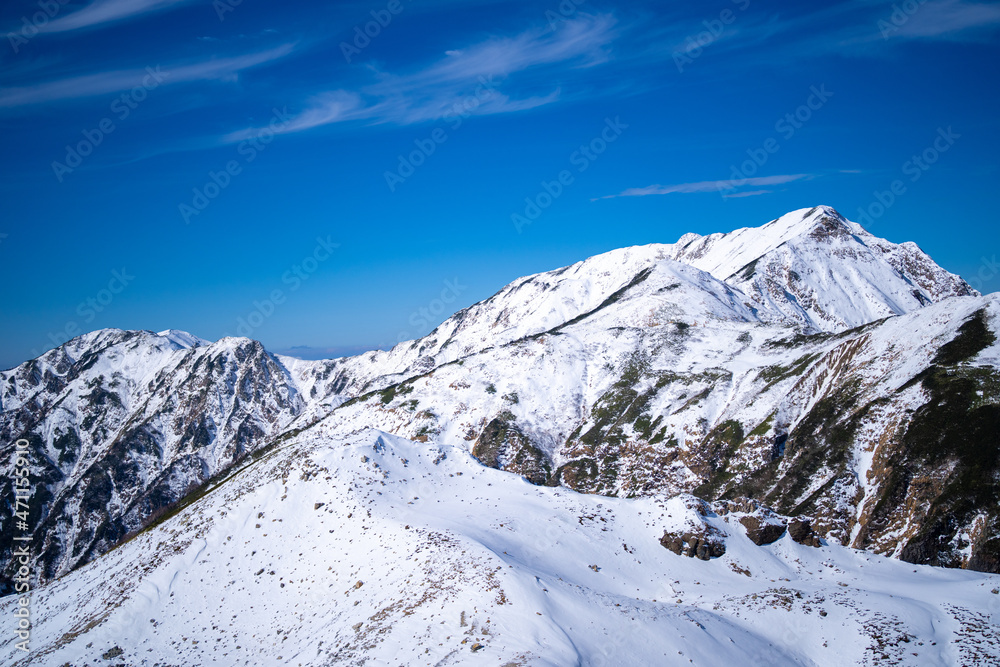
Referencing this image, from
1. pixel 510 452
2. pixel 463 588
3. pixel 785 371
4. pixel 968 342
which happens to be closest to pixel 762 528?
Answer: pixel 463 588

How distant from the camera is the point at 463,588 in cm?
2291

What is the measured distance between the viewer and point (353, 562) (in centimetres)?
2830

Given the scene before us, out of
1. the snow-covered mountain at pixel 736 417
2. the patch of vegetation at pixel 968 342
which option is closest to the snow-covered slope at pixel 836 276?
the snow-covered mountain at pixel 736 417

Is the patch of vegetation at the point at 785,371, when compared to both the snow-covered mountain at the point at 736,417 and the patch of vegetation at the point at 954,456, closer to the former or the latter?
the snow-covered mountain at the point at 736,417

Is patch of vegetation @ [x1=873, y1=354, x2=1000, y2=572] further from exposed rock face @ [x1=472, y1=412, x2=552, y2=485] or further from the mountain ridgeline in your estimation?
exposed rock face @ [x1=472, y1=412, x2=552, y2=485]

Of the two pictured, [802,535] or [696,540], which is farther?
[802,535]

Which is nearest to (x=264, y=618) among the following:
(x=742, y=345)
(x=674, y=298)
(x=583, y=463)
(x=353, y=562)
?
(x=353, y=562)

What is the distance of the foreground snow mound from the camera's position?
20.3 metres

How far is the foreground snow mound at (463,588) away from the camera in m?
20.3

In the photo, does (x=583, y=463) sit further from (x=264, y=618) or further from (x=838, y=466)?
(x=264, y=618)

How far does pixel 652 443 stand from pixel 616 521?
150 ft

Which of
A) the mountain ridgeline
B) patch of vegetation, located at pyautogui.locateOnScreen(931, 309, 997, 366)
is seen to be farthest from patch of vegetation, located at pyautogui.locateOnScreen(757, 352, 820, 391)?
patch of vegetation, located at pyautogui.locateOnScreen(931, 309, 997, 366)

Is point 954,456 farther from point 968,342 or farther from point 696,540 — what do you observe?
point 696,540

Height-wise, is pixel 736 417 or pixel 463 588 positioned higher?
pixel 736 417
